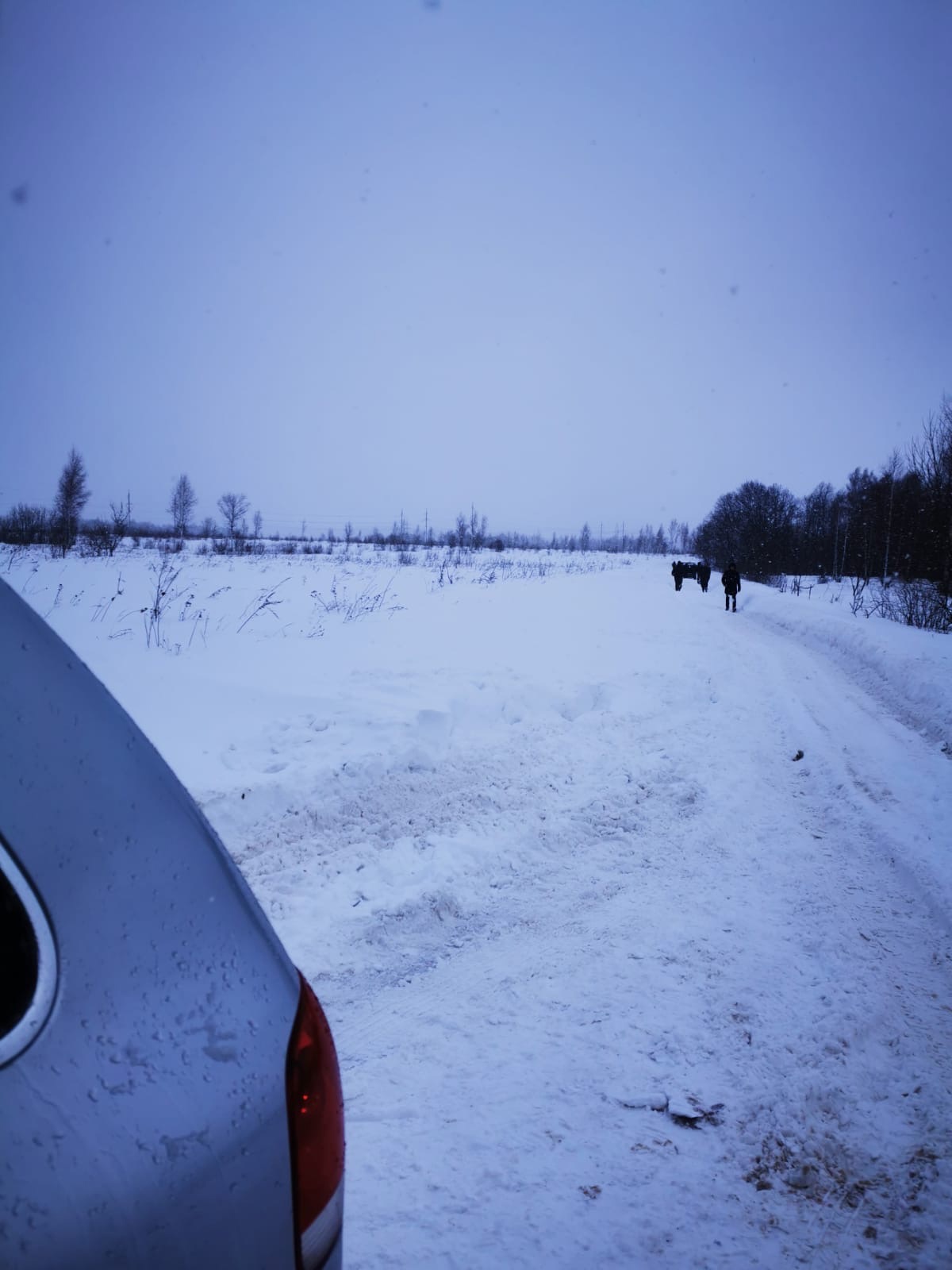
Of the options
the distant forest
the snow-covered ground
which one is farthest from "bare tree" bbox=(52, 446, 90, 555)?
the snow-covered ground

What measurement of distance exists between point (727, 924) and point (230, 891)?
10.4 feet

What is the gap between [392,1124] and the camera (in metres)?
2.14

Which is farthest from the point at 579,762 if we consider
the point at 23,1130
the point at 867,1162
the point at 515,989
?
the point at 23,1130

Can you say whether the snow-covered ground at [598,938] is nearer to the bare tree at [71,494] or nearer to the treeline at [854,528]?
the treeline at [854,528]

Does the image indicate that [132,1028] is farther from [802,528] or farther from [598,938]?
[802,528]

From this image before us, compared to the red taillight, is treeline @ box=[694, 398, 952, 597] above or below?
above

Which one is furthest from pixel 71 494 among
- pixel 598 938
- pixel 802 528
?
pixel 802 528

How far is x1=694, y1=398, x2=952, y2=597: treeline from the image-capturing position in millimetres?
22750

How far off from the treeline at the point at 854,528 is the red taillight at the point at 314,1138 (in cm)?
2197

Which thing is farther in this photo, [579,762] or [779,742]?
[779,742]

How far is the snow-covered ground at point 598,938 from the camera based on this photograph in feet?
6.29

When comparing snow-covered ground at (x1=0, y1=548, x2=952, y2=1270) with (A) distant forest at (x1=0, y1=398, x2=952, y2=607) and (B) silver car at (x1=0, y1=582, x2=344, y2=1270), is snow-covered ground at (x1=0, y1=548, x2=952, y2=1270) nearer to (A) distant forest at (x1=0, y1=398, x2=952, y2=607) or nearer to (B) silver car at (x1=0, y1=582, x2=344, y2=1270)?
(B) silver car at (x1=0, y1=582, x2=344, y2=1270)

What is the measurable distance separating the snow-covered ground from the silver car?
1.37m

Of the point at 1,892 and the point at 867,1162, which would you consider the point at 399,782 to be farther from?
the point at 1,892
